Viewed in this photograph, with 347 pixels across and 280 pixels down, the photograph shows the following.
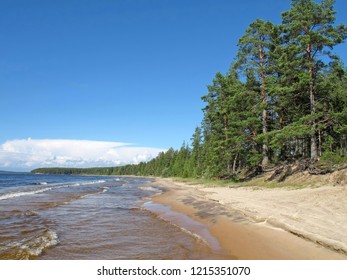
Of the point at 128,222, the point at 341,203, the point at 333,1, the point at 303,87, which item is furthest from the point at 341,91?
the point at 128,222

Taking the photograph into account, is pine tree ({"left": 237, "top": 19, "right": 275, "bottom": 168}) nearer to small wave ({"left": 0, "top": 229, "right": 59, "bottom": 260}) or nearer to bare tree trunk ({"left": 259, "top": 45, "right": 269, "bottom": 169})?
bare tree trunk ({"left": 259, "top": 45, "right": 269, "bottom": 169})

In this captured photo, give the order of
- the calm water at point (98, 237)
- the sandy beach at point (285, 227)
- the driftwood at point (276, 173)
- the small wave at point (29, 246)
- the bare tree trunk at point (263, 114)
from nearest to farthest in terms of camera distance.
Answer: the sandy beach at point (285, 227)
the small wave at point (29, 246)
the calm water at point (98, 237)
the driftwood at point (276, 173)
the bare tree trunk at point (263, 114)

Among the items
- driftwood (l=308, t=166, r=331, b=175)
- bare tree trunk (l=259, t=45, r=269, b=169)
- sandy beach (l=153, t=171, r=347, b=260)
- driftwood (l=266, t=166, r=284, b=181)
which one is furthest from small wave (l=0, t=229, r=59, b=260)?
bare tree trunk (l=259, t=45, r=269, b=169)

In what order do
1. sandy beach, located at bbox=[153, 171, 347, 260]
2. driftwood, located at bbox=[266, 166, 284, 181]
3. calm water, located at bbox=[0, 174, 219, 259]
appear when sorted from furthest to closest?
driftwood, located at bbox=[266, 166, 284, 181], calm water, located at bbox=[0, 174, 219, 259], sandy beach, located at bbox=[153, 171, 347, 260]

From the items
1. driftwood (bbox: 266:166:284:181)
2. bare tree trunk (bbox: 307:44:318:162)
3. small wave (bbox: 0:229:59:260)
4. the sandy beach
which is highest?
bare tree trunk (bbox: 307:44:318:162)

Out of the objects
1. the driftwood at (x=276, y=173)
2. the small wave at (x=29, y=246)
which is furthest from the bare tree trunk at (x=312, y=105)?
the small wave at (x=29, y=246)

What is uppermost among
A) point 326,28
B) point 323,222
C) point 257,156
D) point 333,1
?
point 333,1

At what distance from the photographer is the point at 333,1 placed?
24.8m

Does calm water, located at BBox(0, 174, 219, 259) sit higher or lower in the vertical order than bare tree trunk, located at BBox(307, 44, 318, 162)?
Result: lower

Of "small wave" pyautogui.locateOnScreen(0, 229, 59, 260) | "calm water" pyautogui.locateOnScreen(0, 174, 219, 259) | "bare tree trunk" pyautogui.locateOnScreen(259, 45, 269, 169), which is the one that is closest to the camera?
"small wave" pyautogui.locateOnScreen(0, 229, 59, 260)

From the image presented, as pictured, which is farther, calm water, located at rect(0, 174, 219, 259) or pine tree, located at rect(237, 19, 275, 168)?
pine tree, located at rect(237, 19, 275, 168)

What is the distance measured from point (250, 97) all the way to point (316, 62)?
7924 mm

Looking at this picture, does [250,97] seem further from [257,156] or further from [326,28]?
[326,28]

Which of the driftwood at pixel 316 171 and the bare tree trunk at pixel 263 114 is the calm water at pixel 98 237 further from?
the bare tree trunk at pixel 263 114
